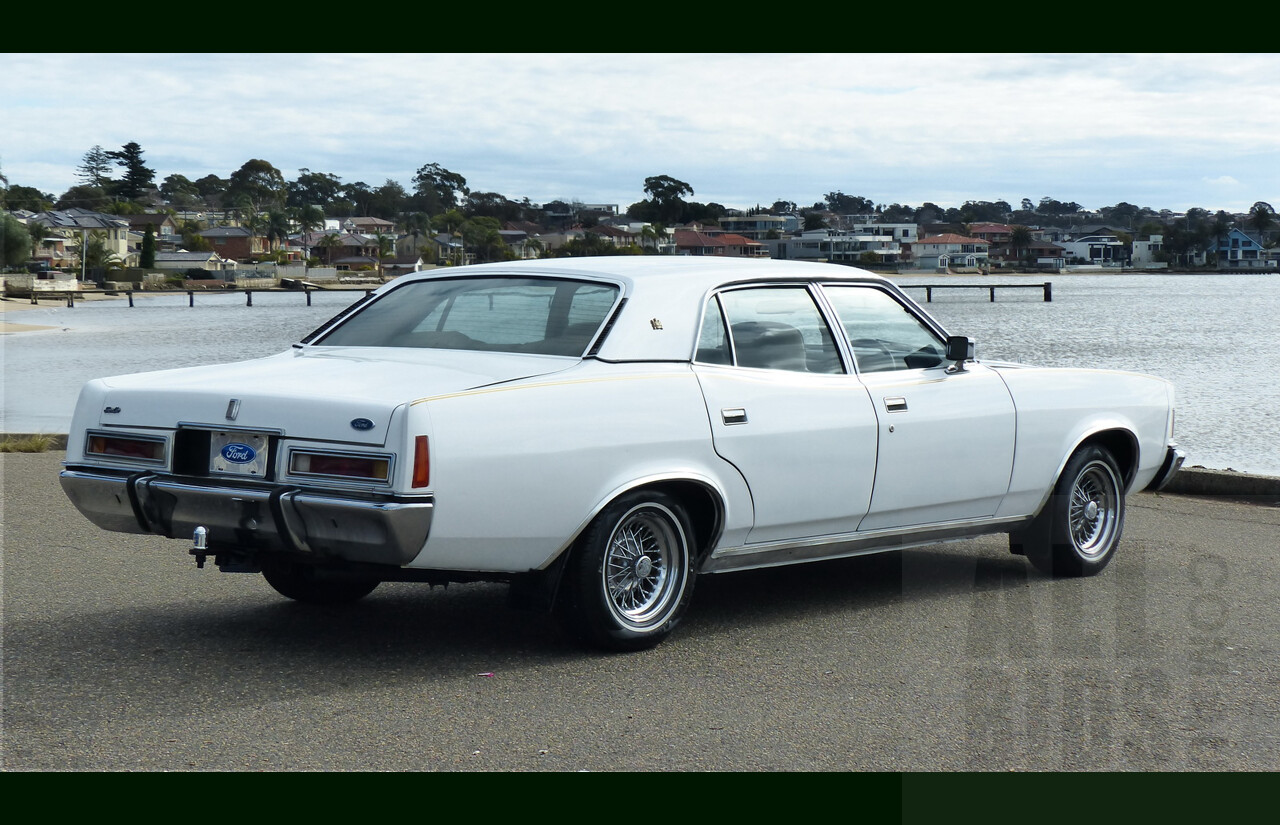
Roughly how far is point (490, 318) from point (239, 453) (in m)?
1.33

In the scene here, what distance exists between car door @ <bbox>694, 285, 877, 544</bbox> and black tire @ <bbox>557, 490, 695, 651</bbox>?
0.38 meters

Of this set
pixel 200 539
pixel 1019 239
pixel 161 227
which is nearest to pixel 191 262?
pixel 161 227

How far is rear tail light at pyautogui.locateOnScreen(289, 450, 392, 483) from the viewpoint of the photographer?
493cm

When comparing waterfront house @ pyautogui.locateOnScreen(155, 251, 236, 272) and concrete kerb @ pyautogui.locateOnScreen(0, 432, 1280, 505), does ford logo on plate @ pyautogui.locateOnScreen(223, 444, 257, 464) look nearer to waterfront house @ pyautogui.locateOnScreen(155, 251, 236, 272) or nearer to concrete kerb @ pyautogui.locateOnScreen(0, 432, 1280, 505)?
concrete kerb @ pyautogui.locateOnScreen(0, 432, 1280, 505)

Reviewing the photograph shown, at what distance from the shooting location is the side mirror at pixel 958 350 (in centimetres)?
677

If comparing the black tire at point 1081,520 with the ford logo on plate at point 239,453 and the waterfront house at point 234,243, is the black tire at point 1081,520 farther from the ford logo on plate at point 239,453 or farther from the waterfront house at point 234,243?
the waterfront house at point 234,243

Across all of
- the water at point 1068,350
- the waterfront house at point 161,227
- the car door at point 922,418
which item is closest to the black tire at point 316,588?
the car door at point 922,418

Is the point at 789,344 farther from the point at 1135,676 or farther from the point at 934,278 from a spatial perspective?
the point at 934,278

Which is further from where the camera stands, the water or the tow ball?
the water

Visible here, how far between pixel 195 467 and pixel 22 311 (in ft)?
307

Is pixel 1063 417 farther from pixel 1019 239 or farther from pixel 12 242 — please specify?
pixel 1019 239

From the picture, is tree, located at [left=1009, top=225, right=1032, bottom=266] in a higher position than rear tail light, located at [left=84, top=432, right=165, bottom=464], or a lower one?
higher

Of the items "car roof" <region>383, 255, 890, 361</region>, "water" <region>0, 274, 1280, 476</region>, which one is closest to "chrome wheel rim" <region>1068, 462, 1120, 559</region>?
"car roof" <region>383, 255, 890, 361</region>

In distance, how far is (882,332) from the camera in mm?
6816
